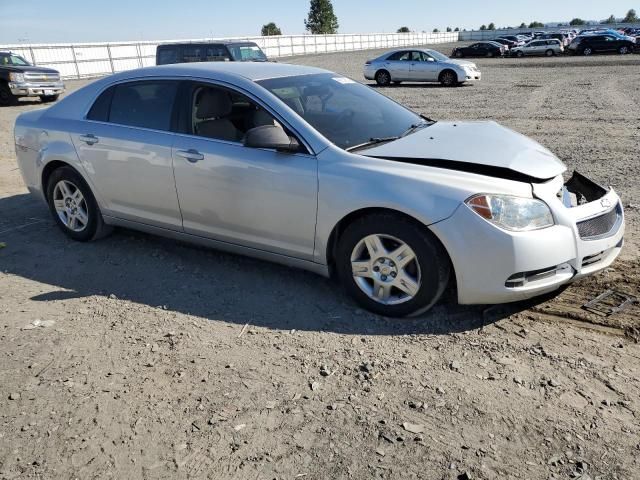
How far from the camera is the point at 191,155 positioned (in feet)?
14.2

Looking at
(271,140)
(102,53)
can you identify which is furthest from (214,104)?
(102,53)

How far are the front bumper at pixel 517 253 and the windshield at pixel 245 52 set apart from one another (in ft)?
49.9

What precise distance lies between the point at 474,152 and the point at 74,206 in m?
3.76

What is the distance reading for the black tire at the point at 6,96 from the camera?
18.2 meters

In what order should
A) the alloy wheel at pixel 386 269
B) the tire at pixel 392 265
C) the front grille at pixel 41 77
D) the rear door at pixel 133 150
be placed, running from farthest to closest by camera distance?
the front grille at pixel 41 77
the rear door at pixel 133 150
the alloy wheel at pixel 386 269
the tire at pixel 392 265

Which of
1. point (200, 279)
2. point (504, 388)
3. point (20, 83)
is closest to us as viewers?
point (504, 388)

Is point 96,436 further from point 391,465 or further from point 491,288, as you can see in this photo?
point 491,288

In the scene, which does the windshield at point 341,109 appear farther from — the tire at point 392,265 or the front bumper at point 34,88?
the front bumper at point 34,88

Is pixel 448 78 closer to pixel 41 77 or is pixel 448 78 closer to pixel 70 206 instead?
pixel 41 77

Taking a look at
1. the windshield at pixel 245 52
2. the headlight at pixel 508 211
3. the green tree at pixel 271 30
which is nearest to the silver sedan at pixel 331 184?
the headlight at pixel 508 211

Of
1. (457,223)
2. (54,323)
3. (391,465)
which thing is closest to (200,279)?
(54,323)

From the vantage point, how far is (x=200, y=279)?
455cm

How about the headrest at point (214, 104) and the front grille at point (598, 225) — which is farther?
the headrest at point (214, 104)

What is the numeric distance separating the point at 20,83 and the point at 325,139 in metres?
17.9
